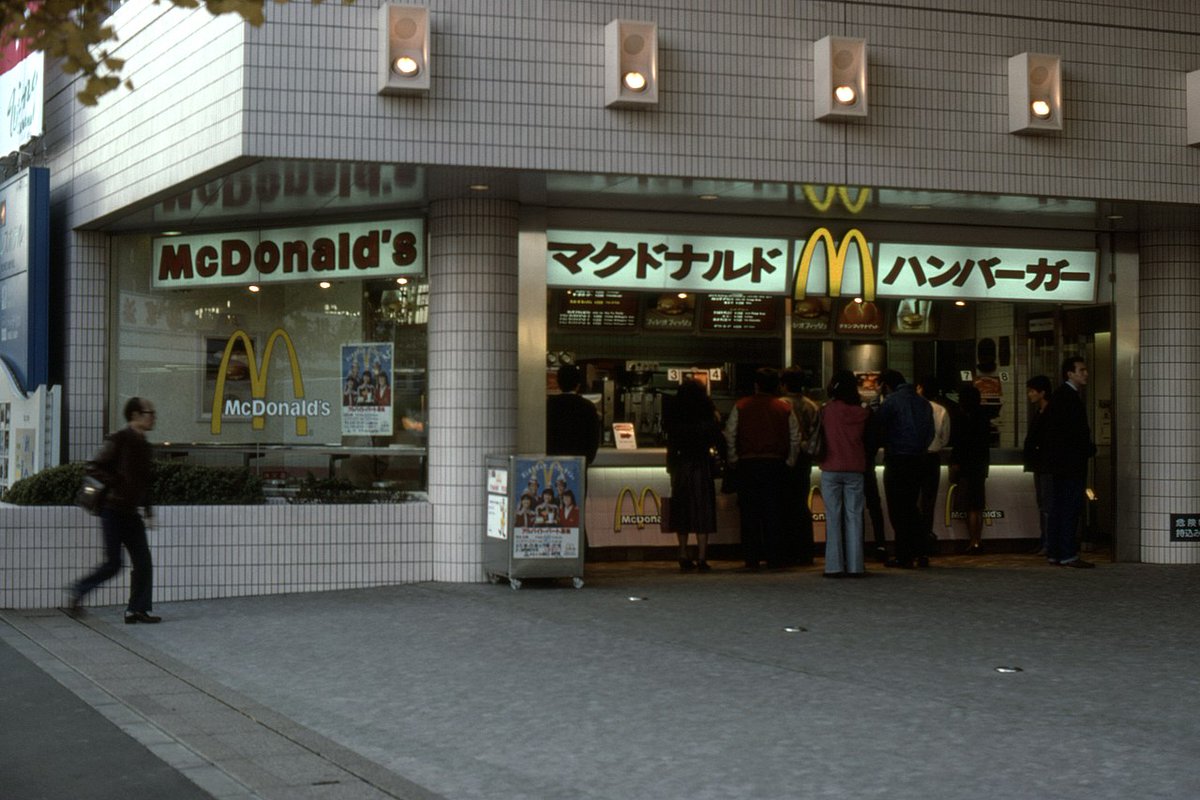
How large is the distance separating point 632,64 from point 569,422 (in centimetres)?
332

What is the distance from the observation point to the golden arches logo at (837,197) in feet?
39.3

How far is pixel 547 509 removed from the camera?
458 inches

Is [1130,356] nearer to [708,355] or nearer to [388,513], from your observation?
[708,355]

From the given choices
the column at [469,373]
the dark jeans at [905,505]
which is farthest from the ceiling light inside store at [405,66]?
the dark jeans at [905,505]

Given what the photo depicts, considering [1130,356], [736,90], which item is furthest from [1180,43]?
[736,90]

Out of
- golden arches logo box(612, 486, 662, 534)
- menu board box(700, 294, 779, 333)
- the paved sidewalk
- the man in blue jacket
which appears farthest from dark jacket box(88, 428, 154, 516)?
menu board box(700, 294, 779, 333)

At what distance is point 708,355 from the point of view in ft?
51.6

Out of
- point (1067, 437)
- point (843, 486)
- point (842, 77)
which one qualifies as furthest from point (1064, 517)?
point (842, 77)

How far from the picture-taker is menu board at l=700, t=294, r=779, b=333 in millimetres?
15453

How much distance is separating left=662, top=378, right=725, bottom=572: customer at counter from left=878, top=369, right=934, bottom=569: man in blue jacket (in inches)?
61.5

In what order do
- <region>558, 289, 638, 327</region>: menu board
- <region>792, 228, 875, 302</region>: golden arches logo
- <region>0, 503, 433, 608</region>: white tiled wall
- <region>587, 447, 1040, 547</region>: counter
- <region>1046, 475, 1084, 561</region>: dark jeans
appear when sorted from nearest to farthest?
<region>0, 503, 433, 608</region>: white tiled wall
<region>1046, 475, 1084, 561</region>: dark jeans
<region>792, 228, 875, 302</region>: golden arches logo
<region>587, 447, 1040, 547</region>: counter
<region>558, 289, 638, 327</region>: menu board

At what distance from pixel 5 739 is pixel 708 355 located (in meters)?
9.89

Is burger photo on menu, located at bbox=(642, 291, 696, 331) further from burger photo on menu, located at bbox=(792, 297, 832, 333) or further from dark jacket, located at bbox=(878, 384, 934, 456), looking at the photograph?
dark jacket, located at bbox=(878, 384, 934, 456)

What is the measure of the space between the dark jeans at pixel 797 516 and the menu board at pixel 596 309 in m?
2.56
